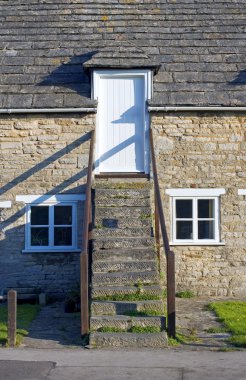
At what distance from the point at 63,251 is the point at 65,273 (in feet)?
1.64

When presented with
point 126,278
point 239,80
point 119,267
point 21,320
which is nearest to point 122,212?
point 119,267

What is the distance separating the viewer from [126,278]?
13062 millimetres

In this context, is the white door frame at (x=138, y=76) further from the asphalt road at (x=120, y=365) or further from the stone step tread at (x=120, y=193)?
the asphalt road at (x=120, y=365)

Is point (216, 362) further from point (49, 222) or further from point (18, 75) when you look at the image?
point (18, 75)

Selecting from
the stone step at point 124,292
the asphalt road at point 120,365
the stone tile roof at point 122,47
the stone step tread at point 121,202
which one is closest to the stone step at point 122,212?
the stone step tread at point 121,202

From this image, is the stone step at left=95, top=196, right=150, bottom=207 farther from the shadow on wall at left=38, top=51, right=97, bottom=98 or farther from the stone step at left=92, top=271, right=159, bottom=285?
the shadow on wall at left=38, top=51, right=97, bottom=98

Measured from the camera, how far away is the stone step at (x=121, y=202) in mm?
15391

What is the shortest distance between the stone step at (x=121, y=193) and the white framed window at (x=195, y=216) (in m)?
1.05

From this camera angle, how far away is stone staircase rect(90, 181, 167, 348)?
1166 cm

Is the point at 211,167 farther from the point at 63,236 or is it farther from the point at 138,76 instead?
the point at 63,236

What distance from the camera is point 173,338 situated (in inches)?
460

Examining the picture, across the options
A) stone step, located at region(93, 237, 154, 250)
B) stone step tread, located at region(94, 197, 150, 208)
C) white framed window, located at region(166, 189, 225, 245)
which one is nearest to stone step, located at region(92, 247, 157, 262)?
stone step, located at region(93, 237, 154, 250)

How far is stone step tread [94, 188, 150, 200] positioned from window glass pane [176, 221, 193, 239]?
57.7 inches

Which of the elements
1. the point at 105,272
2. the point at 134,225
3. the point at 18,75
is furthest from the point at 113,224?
the point at 18,75
